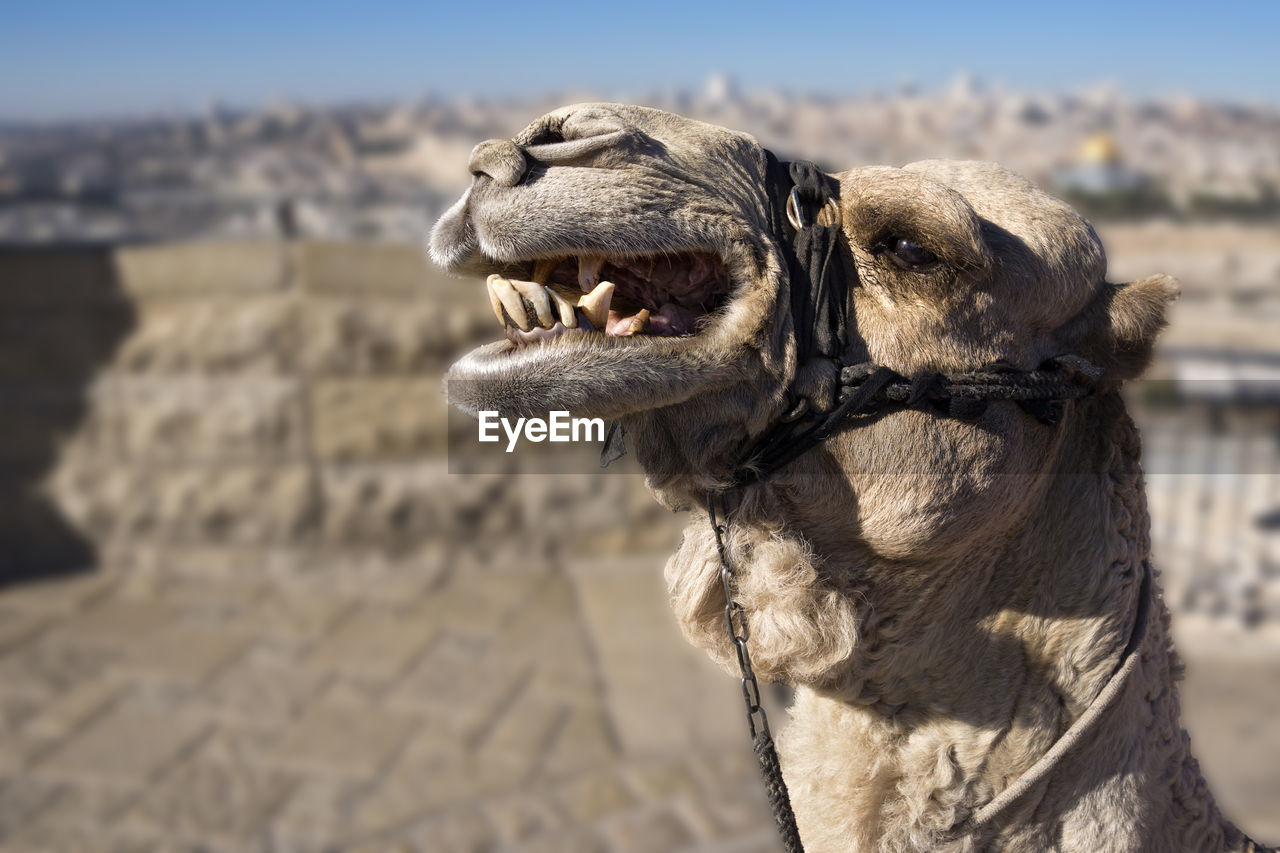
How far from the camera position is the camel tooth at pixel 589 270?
1.45 meters

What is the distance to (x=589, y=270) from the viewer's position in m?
1.46

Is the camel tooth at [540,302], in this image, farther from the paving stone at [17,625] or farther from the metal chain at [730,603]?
the paving stone at [17,625]

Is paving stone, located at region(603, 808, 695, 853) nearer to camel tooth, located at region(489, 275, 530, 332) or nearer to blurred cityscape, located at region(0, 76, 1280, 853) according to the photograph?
blurred cityscape, located at region(0, 76, 1280, 853)

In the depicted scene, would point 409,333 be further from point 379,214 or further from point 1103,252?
point 1103,252

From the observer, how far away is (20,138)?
30.3ft

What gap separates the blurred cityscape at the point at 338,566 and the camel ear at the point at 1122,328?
Answer: 109 inches

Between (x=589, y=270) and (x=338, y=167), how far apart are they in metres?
8.53

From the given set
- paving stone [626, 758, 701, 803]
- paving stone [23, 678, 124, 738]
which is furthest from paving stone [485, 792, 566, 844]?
paving stone [23, 678, 124, 738]

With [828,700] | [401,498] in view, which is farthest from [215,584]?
[828,700]

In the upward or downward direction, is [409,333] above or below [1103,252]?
below

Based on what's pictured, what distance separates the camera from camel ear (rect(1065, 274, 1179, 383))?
1544 millimetres

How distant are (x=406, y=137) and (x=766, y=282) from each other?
37.1ft

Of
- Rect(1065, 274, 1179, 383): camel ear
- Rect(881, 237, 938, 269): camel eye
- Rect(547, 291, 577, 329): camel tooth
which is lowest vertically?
Rect(1065, 274, 1179, 383): camel ear

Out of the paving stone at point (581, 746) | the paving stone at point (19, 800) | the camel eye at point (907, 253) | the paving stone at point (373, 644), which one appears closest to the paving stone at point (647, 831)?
the paving stone at point (581, 746)
